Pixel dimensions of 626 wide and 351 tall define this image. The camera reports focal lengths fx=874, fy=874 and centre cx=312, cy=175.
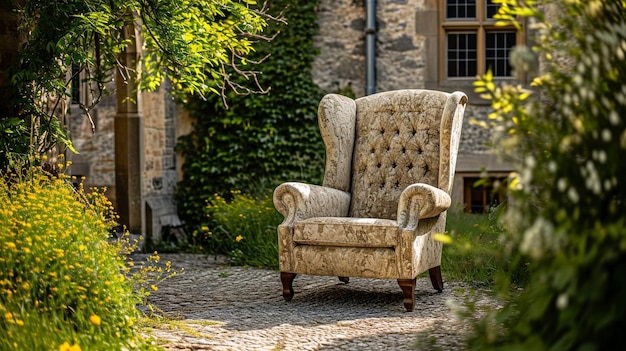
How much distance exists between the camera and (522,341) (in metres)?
2.50

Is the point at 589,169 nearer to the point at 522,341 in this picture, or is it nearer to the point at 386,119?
the point at 522,341

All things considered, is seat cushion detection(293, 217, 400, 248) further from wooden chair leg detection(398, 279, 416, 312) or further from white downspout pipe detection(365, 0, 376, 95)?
white downspout pipe detection(365, 0, 376, 95)

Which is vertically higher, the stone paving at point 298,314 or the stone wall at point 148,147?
the stone wall at point 148,147

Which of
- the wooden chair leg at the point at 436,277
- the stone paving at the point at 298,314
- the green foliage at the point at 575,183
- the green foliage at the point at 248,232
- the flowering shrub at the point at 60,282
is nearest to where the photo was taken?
the green foliage at the point at 575,183

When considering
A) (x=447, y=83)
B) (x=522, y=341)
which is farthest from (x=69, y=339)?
(x=447, y=83)

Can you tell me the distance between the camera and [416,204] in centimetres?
507

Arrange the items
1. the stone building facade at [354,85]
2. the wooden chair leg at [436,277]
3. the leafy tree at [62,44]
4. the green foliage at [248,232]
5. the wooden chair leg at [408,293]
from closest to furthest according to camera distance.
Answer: the wooden chair leg at [408,293], the leafy tree at [62,44], the wooden chair leg at [436,277], the green foliage at [248,232], the stone building facade at [354,85]

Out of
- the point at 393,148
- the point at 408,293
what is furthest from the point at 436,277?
the point at 393,148

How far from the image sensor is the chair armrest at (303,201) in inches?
212

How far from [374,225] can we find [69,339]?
87.8 inches

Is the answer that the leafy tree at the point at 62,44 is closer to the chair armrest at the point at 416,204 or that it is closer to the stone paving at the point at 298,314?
the chair armrest at the point at 416,204

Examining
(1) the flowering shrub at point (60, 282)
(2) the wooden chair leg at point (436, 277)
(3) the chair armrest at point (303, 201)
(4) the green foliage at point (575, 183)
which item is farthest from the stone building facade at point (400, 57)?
(4) the green foliage at point (575, 183)

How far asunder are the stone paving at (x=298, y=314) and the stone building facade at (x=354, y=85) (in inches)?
120

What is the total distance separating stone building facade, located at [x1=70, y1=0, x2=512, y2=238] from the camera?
968 cm
